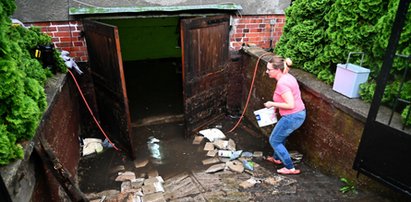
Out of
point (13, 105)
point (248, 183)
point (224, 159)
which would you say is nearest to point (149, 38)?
point (224, 159)

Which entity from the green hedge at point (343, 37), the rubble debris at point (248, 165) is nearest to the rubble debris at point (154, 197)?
the rubble debris at point (248, 165)

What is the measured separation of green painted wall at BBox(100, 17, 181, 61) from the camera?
10.7 meters

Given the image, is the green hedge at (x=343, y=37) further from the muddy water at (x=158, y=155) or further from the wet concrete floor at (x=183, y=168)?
the muddy water at (x=158, y=155)

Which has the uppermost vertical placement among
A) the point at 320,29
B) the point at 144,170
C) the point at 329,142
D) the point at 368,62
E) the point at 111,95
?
the point at 320,29

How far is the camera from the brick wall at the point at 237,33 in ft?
17.4

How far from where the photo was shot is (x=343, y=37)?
4402mm

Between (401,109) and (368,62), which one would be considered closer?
(401,109)

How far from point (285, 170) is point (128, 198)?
2564mm

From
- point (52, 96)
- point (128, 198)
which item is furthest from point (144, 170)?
point (52, 96)

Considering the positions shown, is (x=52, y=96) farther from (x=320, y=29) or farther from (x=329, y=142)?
(x=320, y=29)

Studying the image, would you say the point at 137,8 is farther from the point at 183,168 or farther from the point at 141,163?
the point at 183,168

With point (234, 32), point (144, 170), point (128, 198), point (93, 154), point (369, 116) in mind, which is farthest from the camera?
point (234, 32)

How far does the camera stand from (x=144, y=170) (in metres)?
5.06

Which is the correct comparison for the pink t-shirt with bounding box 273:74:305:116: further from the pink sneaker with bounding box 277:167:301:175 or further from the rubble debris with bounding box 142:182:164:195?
the rubble debris with bounding box 142:182:164:195
